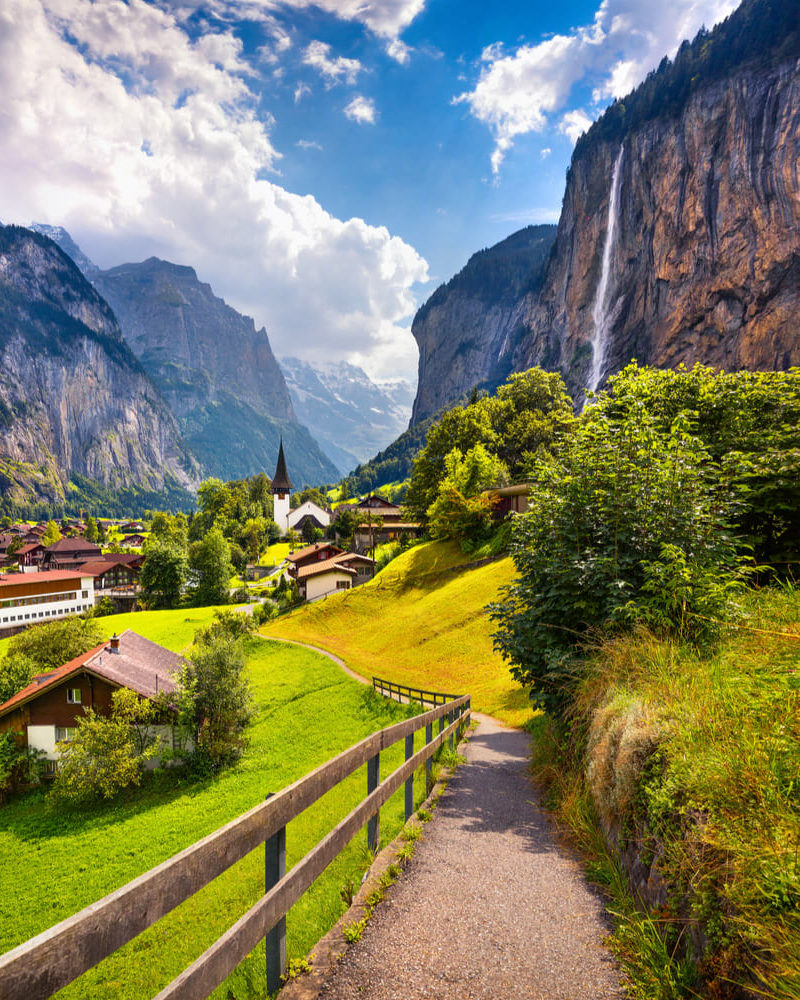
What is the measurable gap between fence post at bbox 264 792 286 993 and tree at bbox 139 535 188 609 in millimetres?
73169

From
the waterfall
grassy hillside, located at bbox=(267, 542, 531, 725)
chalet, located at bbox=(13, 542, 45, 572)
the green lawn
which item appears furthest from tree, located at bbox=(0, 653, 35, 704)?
the waterfall

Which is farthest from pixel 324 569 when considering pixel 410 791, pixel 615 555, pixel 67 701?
pixel 410 791

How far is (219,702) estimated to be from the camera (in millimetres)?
22609

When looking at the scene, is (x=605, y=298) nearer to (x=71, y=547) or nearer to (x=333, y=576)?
(x=333, y=576)

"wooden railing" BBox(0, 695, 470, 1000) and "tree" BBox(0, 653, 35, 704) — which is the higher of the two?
"wooden railing" BBox(0, 695, 470, 1000)

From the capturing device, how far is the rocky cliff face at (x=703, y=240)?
6975cm

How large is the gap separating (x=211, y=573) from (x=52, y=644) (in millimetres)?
31355

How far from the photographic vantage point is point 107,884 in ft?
46.3

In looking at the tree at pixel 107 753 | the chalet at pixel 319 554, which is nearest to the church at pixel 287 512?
the chalet at pixel 319 554

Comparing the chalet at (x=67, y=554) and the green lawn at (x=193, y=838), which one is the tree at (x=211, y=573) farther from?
the green lawn at (x=193, y=838)

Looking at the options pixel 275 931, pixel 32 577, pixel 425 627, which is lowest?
pixel 425 627

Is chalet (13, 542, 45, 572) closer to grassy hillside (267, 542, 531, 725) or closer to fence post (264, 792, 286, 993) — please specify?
grassy hillside (267, 542, 531, 725)

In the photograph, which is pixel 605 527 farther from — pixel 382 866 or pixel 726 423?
pixel 726 423

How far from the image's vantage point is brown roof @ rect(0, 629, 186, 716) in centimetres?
A: 2375
